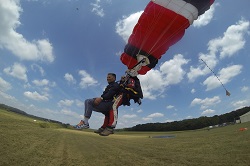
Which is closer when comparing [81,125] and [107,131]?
[81,125]

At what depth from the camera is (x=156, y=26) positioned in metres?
8.72

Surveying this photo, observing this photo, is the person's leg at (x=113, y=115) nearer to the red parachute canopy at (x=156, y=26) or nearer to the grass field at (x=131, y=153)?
the red parachute canopy at (x=156, y=26)

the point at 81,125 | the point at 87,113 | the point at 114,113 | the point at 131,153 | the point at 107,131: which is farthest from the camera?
the point at 131,153

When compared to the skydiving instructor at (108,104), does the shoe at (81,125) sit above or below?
below

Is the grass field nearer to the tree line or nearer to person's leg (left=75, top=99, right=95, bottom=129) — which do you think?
person's leg (left=75, top=99, right=95, bottom=129)

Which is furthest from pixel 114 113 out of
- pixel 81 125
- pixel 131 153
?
pixel 131 153

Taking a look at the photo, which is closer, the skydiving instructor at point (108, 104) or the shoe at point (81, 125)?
the shoe at point (81, 125)

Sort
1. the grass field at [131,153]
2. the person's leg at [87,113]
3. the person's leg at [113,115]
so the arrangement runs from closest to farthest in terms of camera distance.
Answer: the person's leg at [87,113], the person's leg at [113,115], the grass field at [131,153]

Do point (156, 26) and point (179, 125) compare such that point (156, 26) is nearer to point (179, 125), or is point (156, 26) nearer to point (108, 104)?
point (108, 104)

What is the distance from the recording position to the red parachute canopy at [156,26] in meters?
8.60

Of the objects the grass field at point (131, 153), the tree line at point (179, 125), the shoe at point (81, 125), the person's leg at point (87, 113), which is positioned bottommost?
the tree line at point (179, 125)

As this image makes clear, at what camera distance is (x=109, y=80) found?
6.98 meters

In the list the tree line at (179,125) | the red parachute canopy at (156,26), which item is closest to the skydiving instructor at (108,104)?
the red parachute canopy at (156,26)

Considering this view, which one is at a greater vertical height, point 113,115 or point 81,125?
point 113,115
